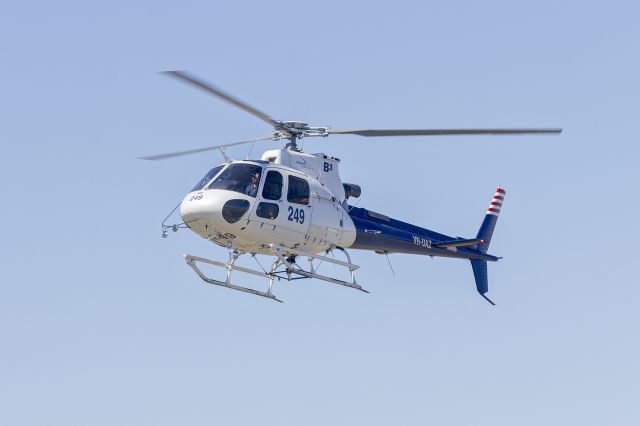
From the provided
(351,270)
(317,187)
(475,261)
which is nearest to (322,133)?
(317,187)

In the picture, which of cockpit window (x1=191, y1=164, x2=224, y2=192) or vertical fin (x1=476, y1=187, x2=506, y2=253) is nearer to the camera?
cockpit window (x1=191, y1=164, x2=224, y2=192)

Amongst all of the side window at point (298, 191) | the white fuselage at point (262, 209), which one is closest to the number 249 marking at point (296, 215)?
the white fuselage at point (262, 209)

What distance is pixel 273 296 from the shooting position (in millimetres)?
26000

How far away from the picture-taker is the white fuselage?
83.1 ft

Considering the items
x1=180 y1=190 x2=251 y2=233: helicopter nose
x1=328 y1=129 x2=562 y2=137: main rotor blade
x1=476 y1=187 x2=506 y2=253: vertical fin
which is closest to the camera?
x1=180 y1=190 x2=251 y2=233: helicopter nose

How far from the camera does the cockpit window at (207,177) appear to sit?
25.9 meters

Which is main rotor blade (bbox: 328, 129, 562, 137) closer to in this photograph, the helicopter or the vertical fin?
the helicopter

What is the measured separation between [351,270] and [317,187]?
1.86 meters

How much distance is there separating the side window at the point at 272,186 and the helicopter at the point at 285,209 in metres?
0.02

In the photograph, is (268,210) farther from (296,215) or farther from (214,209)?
(214,209)

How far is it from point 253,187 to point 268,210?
543 mm

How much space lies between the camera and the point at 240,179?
84.4ft

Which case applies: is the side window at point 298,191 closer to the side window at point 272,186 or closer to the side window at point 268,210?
the side window at point 272,186

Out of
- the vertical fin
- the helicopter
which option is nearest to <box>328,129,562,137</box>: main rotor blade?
the helicopter
